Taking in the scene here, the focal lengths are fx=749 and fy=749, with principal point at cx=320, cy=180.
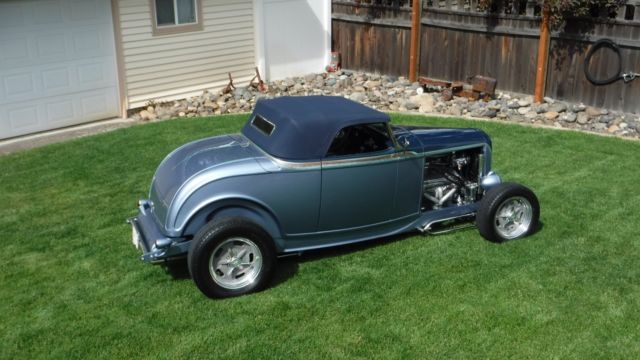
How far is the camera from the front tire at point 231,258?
255 inches

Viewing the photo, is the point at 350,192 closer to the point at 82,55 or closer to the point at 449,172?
the point at 449,172

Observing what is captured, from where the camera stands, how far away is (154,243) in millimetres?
6840

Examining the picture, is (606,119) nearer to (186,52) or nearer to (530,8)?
(530,8)

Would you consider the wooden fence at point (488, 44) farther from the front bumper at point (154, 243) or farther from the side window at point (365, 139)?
the front bumper at point (154, 243)

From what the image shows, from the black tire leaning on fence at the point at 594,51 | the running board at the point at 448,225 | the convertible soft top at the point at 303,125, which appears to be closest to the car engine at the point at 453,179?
the running board at the point at 448,225

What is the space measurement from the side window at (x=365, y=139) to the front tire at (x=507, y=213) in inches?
49.0

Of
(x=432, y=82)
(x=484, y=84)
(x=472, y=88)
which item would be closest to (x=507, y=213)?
(x=484, y=84)

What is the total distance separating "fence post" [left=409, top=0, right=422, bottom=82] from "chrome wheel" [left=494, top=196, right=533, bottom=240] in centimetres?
839

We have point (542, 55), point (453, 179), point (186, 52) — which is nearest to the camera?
point (453, 179)

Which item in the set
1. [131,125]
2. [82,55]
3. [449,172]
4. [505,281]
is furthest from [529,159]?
[82,55]

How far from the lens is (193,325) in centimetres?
634

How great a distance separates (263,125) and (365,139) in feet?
3.40

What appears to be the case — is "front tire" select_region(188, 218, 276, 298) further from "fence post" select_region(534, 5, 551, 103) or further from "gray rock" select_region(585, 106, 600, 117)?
"fence post" select_region(534, 5, 551, 103)

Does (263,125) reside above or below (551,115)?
above
